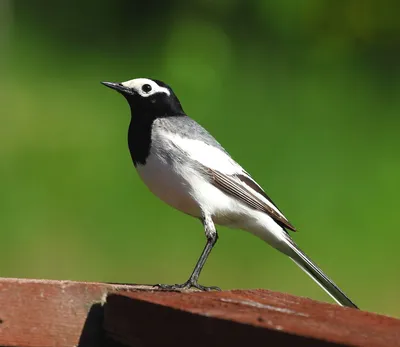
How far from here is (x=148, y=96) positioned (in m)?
A: 4.47

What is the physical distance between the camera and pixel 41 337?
9.18 feet

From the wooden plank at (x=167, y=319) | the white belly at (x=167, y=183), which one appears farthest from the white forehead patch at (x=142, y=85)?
the wooden plank at (x=167, y=319)

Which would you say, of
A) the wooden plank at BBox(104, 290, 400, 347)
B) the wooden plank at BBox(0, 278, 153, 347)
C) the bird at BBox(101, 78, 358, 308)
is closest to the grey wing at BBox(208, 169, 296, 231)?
the bird at BBox(101, 78, 358, 308)

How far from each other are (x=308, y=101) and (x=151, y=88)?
432 centimetres

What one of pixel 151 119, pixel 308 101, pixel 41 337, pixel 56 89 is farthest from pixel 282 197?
pixel 41 337

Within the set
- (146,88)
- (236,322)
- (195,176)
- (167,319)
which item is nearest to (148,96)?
(146,88)

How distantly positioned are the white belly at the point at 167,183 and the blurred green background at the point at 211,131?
7.00 ft

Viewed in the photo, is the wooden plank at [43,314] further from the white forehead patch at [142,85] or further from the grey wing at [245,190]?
the white forehead patch at [142,85]

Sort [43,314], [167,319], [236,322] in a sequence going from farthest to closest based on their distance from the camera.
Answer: [43,314] → [167,319] → [236,322]

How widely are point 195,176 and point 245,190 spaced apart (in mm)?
290

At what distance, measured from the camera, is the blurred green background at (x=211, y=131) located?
661 centimetres

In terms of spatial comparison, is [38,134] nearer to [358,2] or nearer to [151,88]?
[358,2]

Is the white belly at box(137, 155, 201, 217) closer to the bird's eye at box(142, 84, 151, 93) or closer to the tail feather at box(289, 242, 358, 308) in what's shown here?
the bird's eye at box(142, 84, 151, 93)

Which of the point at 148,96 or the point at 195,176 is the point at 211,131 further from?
the point at 195,176
